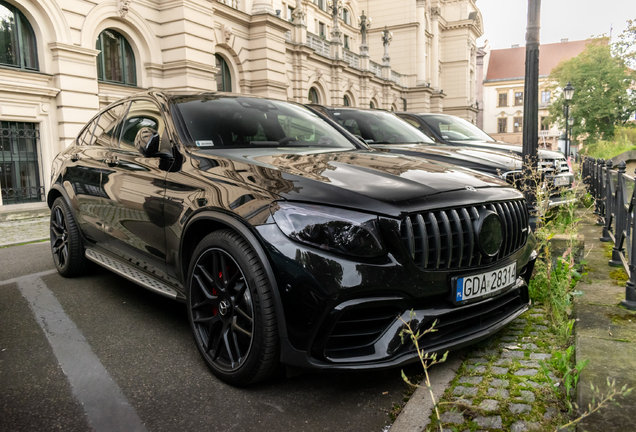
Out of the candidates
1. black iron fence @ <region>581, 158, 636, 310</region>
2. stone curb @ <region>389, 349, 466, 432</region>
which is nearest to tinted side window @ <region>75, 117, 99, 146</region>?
stone curb @ <region>389, 349, 466, 432</region>

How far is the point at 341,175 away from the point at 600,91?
50904mm

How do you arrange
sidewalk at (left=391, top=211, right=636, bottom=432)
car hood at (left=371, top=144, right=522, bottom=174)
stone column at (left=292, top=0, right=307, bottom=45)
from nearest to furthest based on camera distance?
sidewalk at (left=391, top=211, right=636, bottom=432), car hood at (left=371, top=144, right=522, bottom=174), stone column at (left=292, top=0, right=307, bottom=45)

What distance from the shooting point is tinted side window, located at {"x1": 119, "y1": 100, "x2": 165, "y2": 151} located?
3604 millimetres

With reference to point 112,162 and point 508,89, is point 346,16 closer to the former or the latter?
point 112,162

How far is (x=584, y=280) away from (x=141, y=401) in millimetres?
3352

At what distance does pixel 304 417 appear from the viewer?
2.34 metres

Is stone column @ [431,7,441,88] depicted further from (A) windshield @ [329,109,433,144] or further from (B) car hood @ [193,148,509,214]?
(B) car hood @ [193,148,509,214]

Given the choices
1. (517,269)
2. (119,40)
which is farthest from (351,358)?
(119,40)

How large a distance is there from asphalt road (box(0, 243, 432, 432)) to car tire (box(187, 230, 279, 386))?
0.48 ft

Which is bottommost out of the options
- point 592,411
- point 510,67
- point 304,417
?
point 304,417

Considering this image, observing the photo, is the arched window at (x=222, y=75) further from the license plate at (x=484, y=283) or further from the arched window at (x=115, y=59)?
the license plate at (x=484, y=283)

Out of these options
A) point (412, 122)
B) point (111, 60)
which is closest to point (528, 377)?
point (412, 122)

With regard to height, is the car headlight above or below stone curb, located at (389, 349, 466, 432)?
above

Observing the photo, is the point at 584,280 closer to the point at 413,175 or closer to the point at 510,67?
the point at 413,175
